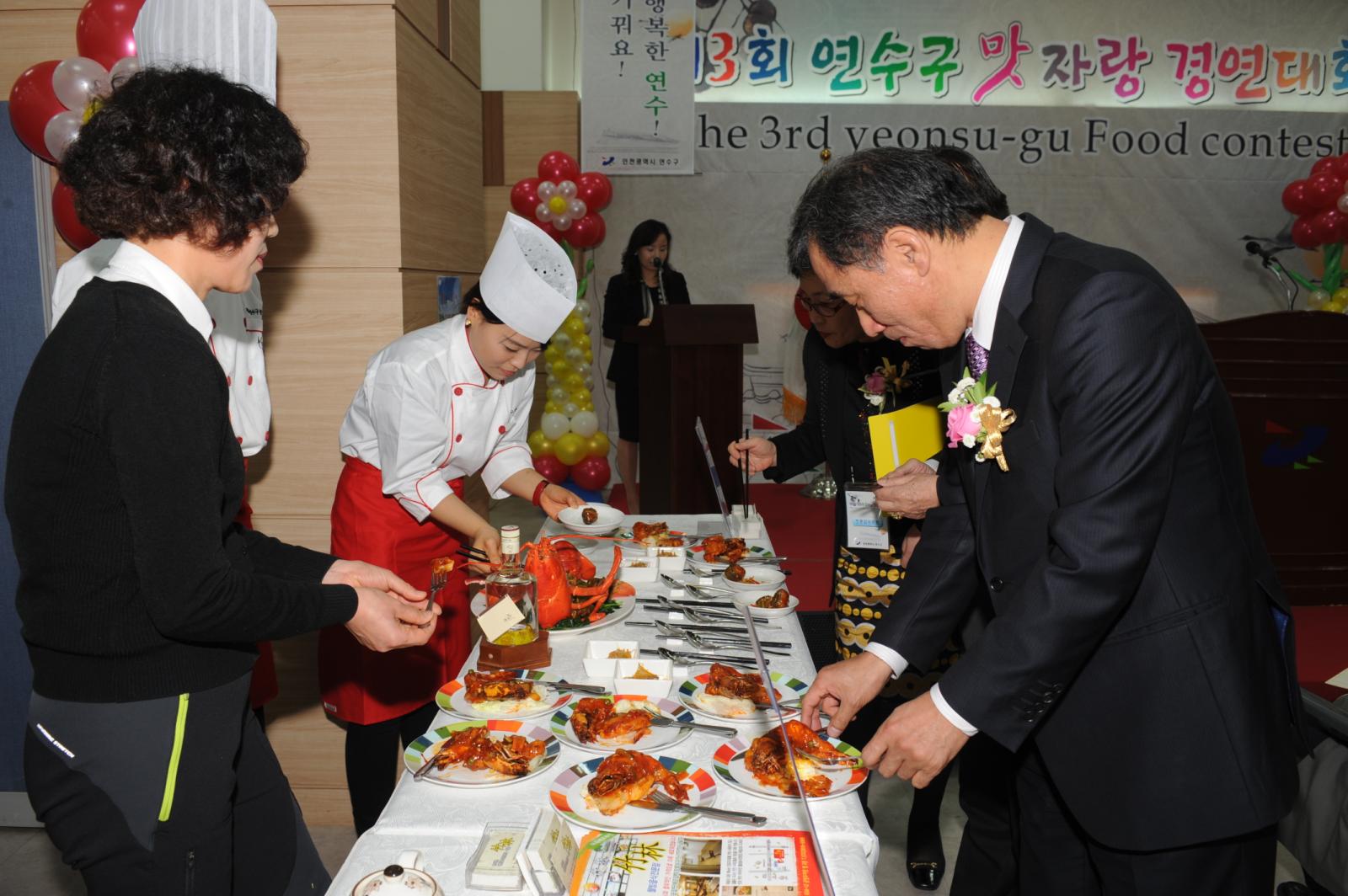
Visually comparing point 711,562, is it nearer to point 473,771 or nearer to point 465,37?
point 473,771

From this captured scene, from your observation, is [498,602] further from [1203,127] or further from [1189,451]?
[1203,127]

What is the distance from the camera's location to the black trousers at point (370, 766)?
94.2 inches

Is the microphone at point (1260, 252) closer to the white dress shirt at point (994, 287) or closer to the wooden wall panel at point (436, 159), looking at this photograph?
the wooden wall panel at point (436, 159)

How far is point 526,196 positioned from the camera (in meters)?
5.92

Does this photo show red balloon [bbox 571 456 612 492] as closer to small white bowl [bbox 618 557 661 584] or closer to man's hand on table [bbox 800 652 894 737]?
small white bowl [bbox 618 557 661 584]

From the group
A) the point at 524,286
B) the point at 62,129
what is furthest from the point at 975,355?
the point at 62,129

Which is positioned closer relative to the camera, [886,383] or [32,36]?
[886,383]

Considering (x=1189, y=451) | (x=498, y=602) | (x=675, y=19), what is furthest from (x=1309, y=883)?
(x=675, y=19)

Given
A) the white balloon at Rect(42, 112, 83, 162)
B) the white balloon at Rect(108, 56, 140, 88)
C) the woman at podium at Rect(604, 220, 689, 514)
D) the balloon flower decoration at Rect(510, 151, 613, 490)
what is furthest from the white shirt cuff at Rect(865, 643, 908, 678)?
the balloon flower decoration at Rect(510, 151, 613, 490)

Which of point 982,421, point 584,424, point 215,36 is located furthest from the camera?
point 584,424

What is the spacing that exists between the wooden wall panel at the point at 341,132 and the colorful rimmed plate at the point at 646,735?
1663 mm

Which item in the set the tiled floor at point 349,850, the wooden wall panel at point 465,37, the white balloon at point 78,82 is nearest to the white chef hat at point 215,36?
the white balloon at point 78,82

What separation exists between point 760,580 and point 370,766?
1.05 meters

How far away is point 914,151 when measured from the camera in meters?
1.37
